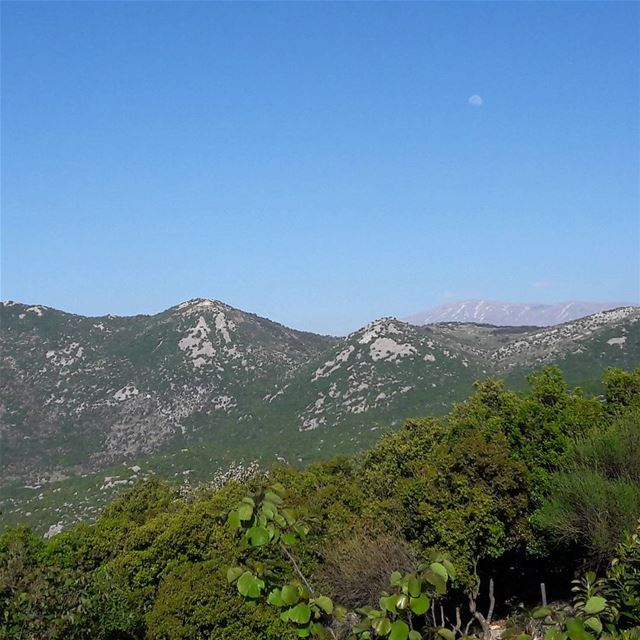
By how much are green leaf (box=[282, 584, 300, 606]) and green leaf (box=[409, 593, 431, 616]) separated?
64cm

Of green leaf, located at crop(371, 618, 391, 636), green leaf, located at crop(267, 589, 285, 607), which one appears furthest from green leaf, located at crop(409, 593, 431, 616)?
green leaf, located at crop(267, 589, 285, 607)

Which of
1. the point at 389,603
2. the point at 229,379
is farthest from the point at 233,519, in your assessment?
the point at 229,379

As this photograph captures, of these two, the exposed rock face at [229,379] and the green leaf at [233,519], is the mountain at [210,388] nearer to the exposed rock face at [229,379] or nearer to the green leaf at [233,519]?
the exposed rock face at [229,379]

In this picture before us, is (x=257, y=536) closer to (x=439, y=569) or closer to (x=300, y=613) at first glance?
(x=300, y=613)

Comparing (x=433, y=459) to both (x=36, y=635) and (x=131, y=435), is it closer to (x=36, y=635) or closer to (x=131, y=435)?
(x=36, y=635)

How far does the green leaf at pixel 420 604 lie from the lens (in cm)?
308

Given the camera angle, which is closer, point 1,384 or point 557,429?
point 557,429

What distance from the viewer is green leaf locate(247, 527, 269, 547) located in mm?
3346

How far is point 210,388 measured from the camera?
108062 millimetres

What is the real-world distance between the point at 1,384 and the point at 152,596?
101 m

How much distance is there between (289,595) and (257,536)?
36cm

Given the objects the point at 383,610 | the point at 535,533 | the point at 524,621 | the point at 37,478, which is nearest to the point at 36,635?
the point at 383,610

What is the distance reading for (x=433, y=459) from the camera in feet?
95.3

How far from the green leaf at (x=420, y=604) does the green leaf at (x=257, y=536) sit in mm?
871
